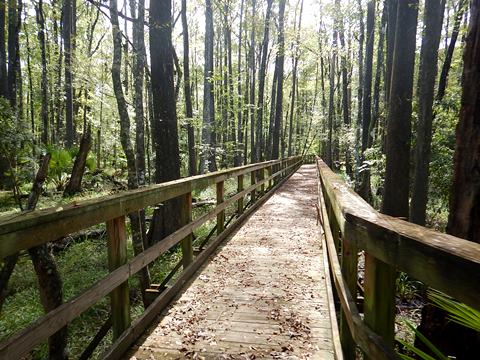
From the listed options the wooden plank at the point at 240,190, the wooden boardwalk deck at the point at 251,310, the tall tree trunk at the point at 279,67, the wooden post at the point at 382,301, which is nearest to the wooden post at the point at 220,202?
the wooden boardwalk deck at the point at 251,310

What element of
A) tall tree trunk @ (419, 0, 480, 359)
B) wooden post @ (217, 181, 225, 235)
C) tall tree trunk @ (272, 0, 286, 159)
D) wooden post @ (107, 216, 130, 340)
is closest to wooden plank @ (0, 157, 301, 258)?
wooden post @ (107, 216, 130, 340)

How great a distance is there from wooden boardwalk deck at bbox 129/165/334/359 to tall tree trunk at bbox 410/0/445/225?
2701mm

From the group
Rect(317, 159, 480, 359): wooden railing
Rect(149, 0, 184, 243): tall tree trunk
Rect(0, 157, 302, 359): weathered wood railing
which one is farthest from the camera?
Rect(149, 0, 184, 243): tall tree trunk

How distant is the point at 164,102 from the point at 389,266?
255 inches

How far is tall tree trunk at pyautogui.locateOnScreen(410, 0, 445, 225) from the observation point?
297 inches

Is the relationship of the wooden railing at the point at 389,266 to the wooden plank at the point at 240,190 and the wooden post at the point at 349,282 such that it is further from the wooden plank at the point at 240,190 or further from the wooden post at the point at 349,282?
the wooden plank at the point at 240,190

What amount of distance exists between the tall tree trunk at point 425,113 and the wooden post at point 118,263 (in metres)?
6.47

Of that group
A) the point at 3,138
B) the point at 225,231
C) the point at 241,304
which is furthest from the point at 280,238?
the point at 3,138

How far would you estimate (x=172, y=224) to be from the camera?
775 cm

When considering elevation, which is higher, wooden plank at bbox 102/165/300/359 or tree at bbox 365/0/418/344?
tree at bbox 365/0/418/344

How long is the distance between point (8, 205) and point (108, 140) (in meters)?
18.8

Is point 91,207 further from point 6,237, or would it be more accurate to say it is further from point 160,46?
point 160,46

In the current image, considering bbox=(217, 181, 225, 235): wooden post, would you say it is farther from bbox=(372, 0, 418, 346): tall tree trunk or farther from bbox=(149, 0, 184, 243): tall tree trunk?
bbox=(372, 0, 418, 346): tall tree trunk

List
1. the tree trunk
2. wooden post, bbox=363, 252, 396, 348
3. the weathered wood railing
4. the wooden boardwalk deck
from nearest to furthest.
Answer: wooden post, bbox=363, 252, 396, 348 < the weathered wood railing < the wooden boardwalk deck < the tree trunk
